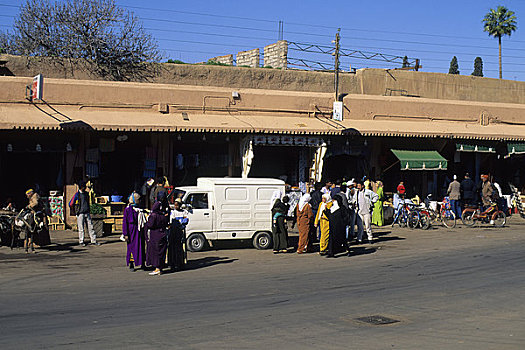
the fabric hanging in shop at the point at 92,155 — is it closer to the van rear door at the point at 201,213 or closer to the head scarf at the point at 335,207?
the van rear door at the point at 201,213

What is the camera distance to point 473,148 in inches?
962

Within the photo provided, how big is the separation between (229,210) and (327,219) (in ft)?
8.71

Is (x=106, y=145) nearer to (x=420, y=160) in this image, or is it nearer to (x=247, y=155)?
(x=247, y=155)

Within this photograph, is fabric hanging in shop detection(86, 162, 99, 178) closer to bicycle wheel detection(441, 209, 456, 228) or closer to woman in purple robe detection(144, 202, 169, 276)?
woman in purple robe detection(144, 202, 169, 276)

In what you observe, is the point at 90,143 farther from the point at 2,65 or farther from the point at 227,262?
the point at 227,262

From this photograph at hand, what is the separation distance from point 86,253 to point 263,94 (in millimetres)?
9732

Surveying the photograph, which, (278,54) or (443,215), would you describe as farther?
(278,54)

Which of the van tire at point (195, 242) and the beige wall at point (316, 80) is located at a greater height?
the beige wall at point (316, 80)

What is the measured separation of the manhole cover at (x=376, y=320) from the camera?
8219mm

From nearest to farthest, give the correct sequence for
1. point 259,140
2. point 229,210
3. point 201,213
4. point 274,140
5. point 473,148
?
point 201,213 → point 229,210 → point 259,140 → point 274,140 → point 473,148

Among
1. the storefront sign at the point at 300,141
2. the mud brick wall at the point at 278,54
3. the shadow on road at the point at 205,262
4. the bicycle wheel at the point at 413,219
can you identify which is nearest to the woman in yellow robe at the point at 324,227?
the shadow on road at the point at 205,262

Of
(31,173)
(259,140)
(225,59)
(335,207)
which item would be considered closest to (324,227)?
(335,207)

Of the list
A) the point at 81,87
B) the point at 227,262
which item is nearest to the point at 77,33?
the point at 81,87

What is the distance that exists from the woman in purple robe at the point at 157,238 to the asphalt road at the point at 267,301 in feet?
1.17
